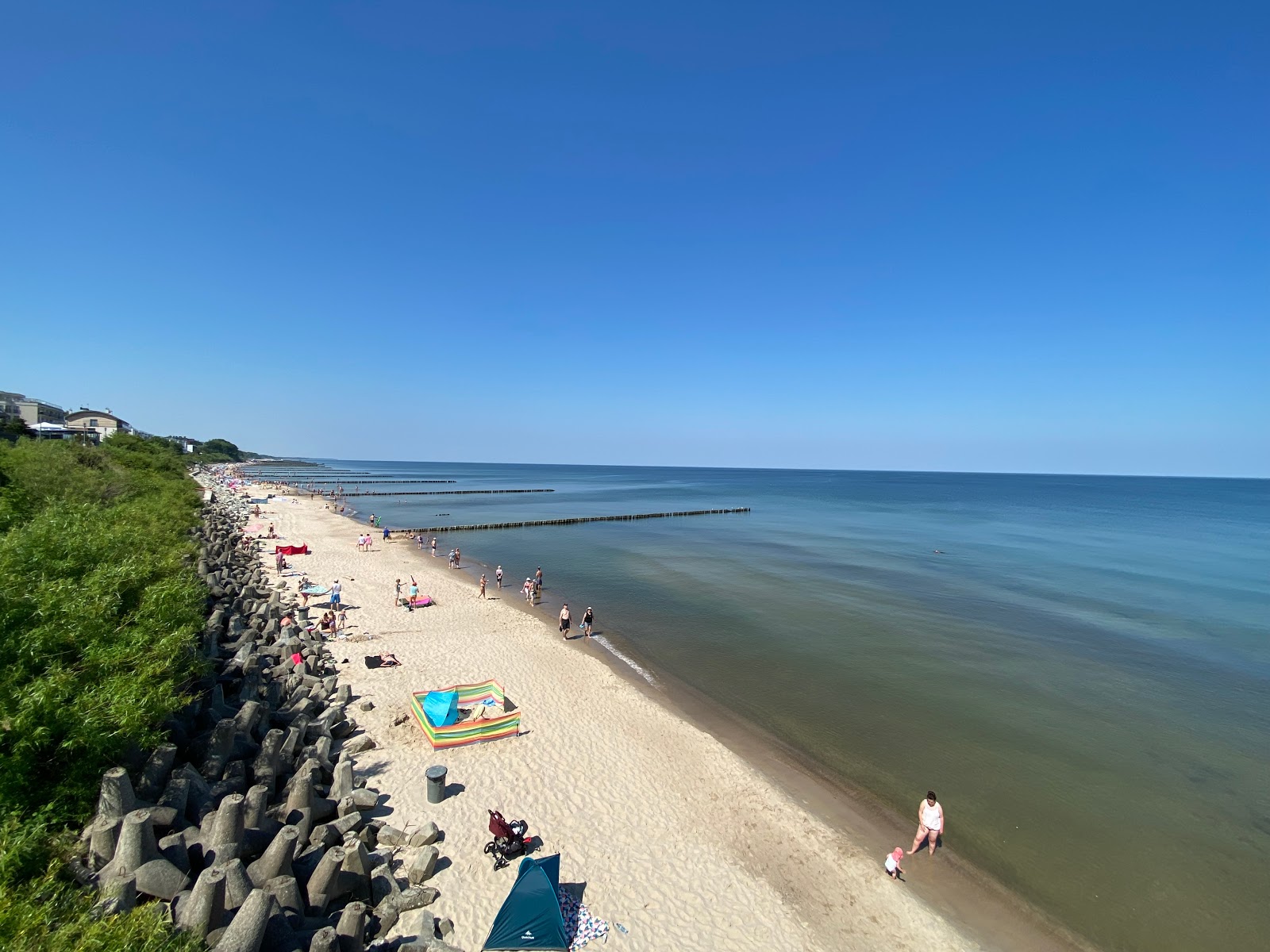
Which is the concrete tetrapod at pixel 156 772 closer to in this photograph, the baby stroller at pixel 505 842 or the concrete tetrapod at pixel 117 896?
the concrete tetrapod at pixel 117 896

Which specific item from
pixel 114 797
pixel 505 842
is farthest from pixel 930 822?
pixel 114 797

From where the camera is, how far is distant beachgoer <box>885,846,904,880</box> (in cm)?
1114

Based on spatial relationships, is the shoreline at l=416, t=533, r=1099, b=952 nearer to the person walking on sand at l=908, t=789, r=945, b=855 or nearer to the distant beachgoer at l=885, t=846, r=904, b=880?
the distant beachgoer at l=885, t=846, r=904, b=880

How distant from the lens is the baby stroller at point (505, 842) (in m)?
10.2

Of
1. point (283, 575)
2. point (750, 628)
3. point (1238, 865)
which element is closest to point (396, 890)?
point (1238, 865)

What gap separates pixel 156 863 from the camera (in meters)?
7.04

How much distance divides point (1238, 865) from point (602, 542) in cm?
4529

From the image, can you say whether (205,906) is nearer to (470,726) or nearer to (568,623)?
(470,726)

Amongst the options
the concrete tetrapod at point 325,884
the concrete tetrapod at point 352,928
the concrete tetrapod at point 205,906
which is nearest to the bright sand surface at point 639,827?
the concrete tetrapod at point 352,928

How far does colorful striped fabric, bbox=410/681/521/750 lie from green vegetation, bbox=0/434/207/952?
5522 millimetres

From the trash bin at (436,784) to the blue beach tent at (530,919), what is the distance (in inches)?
147

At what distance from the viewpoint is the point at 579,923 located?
30.0ft

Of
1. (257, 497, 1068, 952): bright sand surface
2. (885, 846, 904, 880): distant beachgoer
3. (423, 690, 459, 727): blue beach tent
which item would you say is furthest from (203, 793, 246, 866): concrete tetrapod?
(885, 846, 904, 880): distant beachgoer

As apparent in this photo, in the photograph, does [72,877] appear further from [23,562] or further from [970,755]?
[970,755]
